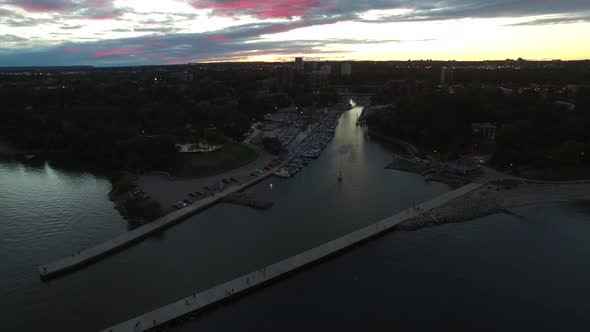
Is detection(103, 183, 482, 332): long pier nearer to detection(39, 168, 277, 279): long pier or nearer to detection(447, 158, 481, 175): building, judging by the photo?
detection(39, 168, 277, 279): long pier

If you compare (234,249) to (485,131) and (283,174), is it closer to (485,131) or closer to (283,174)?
(283,174)

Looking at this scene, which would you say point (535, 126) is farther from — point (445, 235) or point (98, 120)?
point (98, 120)

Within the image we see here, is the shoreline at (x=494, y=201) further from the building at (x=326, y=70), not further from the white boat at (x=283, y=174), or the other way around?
the building at (x=326, y=70)

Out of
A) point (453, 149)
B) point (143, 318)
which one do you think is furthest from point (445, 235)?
point (453, 149)

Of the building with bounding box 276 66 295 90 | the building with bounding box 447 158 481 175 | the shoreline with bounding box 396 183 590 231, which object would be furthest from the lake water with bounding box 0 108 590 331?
the building with bounding box 276 66 295 90

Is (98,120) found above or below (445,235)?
above

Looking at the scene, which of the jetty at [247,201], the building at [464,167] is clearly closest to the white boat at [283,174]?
the jetty at [247,201]

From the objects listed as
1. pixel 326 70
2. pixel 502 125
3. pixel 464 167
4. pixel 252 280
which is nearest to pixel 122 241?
pixel 252 280

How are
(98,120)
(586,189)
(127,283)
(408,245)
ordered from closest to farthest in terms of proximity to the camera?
(127,283)
(408,245)
(586,189)
(98,120)

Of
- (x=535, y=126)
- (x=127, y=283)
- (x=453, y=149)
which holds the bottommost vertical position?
(x=127, y=283)
